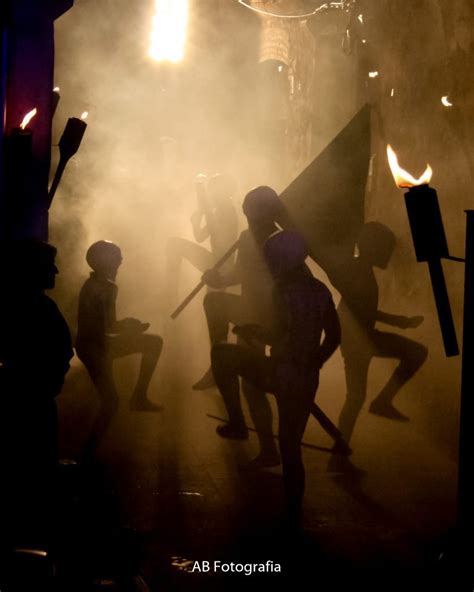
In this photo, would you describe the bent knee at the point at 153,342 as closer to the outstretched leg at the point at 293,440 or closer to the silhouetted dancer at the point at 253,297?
the silhouetted dancer at the point at 253,297

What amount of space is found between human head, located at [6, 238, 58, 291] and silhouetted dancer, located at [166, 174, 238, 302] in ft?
13.2

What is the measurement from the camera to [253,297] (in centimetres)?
642

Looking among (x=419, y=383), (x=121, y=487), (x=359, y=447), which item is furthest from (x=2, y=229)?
(x=419, y=383)

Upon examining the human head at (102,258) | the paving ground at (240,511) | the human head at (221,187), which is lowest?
the paving ground at (240,511)

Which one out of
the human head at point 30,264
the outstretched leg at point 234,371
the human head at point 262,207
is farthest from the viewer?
the human head at point 262,207

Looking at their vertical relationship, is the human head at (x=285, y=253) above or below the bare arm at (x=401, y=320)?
above

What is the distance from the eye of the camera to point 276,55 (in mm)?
22359

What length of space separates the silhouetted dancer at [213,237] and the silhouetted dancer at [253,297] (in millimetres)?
1146

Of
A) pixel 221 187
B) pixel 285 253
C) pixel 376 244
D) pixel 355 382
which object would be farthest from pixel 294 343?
pixel 221 187

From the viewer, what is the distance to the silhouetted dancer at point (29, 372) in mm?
4180

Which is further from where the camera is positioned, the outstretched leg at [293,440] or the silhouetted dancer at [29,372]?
the outstretched leg at [293,440]

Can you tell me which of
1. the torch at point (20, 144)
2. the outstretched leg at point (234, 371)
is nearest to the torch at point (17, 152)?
the torch at point (20, 144)

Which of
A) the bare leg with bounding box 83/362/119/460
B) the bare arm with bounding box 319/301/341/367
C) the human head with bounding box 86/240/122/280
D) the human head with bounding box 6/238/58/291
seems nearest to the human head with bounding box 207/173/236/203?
the human head with bounding box 86/240/122/280

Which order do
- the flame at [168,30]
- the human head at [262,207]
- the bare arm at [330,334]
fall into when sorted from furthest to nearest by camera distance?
1. the flame at [168,30]
2. the human head at [262,207]
3. the bare arm at [330,334]
